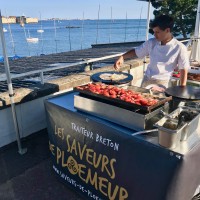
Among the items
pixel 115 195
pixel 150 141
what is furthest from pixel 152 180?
pixel 115 195

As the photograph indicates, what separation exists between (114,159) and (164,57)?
1.78 meters

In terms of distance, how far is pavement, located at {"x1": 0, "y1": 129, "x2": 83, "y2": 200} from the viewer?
2.90 m

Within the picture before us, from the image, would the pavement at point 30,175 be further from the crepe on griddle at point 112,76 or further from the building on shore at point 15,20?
the building on shore at point 15,20

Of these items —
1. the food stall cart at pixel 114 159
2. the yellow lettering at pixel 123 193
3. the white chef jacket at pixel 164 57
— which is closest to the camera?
the food stall cart at pixel 114 159

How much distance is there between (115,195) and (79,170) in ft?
1.91

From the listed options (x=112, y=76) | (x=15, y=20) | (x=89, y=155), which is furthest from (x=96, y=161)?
(x=15, y=20)

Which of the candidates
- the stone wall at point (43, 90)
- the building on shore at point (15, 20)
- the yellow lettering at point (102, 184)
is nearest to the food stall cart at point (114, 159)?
the yellow lettering at point (102, 184)

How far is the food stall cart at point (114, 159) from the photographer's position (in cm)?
192

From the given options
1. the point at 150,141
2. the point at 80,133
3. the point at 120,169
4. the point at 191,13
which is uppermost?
the point at 191,13

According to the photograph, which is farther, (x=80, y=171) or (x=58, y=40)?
(x=58, y=40)

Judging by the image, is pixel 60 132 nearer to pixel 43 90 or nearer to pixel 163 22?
pixel 43 90

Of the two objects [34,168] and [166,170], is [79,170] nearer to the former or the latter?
[34,168]

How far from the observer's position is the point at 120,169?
2.29 meters

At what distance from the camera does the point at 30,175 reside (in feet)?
10.6
